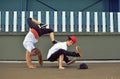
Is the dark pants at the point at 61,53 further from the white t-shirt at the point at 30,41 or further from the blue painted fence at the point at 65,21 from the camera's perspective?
the blue painted fence at the point at 65,21

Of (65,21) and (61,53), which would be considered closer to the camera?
(61,53)

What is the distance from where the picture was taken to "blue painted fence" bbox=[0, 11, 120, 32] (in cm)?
1543

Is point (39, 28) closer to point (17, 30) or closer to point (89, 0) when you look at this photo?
point (17, 30)

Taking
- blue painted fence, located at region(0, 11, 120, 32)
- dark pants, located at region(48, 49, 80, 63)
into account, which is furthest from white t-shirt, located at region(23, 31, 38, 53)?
blue painted fence, located at region(0, 11, 120, 32)

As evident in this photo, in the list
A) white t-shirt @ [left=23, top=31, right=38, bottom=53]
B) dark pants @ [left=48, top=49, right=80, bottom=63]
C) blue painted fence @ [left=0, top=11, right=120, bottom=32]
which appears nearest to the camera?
dark pants @ [left=48, top=49, right=80, bottom=63]

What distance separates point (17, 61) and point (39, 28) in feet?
12.0

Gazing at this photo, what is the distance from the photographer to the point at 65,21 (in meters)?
15.6

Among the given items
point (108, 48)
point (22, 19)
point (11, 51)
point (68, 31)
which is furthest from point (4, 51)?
point (108, 48)

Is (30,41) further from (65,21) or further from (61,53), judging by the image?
(65,21)

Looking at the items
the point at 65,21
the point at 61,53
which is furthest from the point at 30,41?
the point at 65,21

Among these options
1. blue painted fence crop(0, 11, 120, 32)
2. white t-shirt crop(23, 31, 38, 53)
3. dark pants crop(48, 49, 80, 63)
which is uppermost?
blue painted fence crop(0, 11, 120, 32)

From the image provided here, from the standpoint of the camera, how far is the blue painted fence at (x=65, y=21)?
15.4 m

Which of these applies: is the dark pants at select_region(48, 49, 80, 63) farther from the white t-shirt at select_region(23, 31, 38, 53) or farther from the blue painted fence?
the blue painted fence

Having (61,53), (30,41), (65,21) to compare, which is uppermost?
(65,21)
